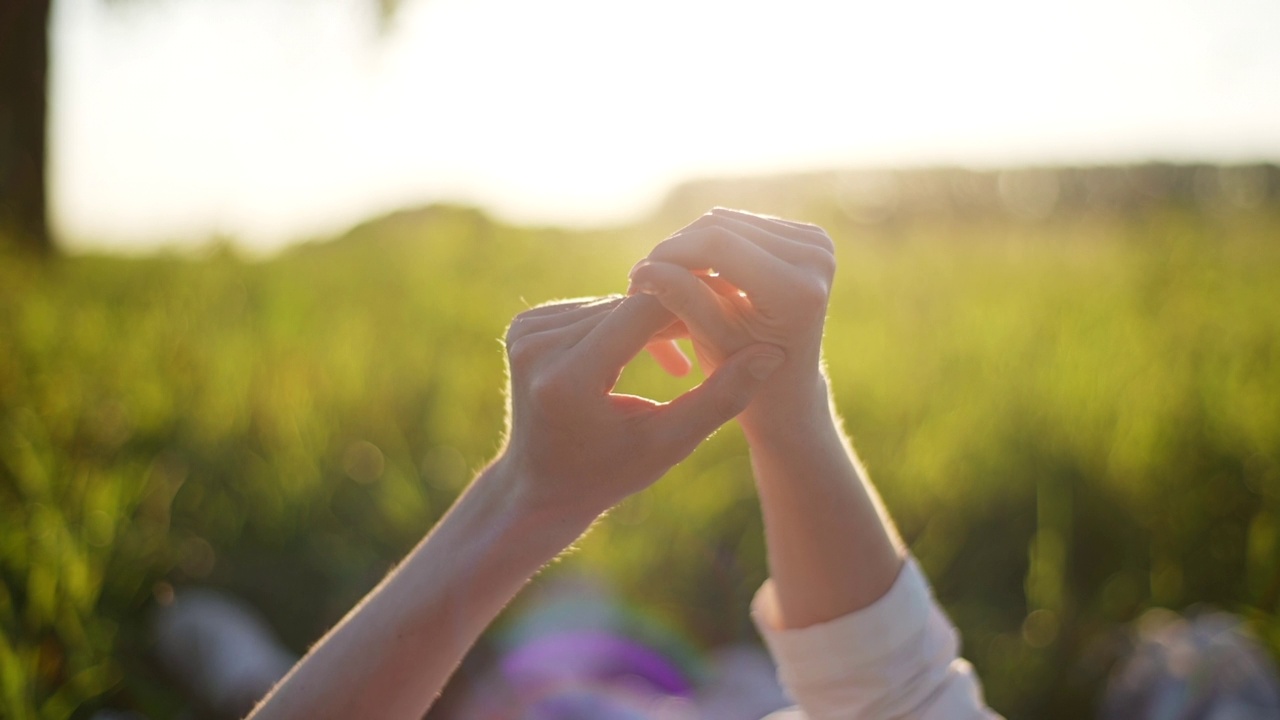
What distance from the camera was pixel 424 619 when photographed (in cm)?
88

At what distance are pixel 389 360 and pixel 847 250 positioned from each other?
4308mm

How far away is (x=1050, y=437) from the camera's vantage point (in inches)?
119

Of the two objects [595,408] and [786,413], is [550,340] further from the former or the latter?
[786,413]

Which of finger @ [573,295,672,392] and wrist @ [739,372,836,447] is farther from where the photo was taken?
wrist @ [739,372,836,447]

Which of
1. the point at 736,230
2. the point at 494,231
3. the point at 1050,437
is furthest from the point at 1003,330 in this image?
the point at 494,231

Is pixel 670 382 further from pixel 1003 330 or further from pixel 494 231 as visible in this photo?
pixel 494 231

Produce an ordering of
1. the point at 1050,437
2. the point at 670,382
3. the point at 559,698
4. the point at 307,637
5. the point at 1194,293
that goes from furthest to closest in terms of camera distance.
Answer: the point at 1194,293
the point at 670,382
the point at 1050,437
the point at 307,637
the point at 559,698

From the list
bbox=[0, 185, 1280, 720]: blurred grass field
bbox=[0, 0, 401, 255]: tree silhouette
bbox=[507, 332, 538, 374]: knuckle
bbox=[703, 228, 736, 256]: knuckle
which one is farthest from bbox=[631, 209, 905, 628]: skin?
bbox=[0, 0, 401, 255]: tree silhouette

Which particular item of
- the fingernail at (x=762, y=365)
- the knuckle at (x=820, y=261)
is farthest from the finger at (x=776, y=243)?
the fingernail at (x=762, y=365)

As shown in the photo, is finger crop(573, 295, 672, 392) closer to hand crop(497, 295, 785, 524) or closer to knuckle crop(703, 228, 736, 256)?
hand crop(497, 295, 785, 524)

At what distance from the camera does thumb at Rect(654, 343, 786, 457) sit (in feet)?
2.97

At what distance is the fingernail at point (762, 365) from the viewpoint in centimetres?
93

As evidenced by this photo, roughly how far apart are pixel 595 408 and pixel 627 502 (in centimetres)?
186

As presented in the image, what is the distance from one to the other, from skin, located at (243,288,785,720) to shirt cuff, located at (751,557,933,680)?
38cm
